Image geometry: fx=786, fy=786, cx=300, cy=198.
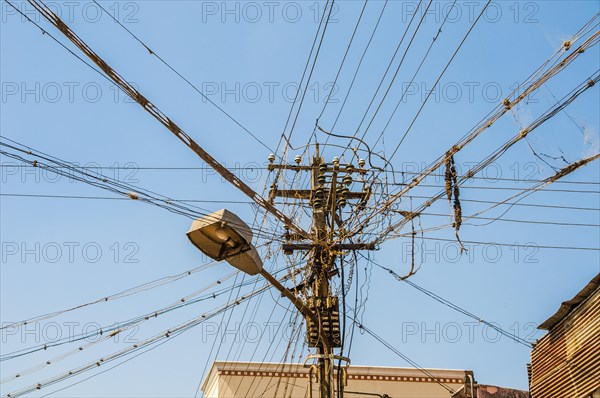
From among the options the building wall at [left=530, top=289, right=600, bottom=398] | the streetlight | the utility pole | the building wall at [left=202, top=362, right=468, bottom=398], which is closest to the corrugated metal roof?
the building wall at [left=530, top=289, right=600, bottom=398]

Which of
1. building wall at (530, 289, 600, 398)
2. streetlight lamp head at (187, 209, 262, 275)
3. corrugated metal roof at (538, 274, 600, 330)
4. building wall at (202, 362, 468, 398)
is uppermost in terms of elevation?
building wall at (202, 362, 468, 398)

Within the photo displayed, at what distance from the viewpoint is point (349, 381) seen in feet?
92.6

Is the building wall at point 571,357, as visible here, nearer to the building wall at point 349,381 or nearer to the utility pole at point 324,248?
the utility pole at point 324,248

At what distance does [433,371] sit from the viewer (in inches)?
1132

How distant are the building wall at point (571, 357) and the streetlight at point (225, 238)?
6.92m

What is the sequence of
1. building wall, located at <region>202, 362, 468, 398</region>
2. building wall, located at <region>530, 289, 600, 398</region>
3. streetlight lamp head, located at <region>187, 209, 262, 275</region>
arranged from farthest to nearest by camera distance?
building wall, located at <region>202, 362, 468, 398</region>
building wall, located at <region>530, 289, 600, 398</region>
streetlight lamp head, located at <region>187, 209, 262, 275</region>

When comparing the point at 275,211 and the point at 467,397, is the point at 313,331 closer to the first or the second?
the point at 275,211

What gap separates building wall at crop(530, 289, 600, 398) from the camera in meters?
14.5

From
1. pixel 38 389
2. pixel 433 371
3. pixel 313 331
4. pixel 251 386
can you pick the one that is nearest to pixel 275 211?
pixel 313 331

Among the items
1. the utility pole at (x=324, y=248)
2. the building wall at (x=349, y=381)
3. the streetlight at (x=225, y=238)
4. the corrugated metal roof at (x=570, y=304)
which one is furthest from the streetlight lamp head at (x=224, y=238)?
the building wall at (x=349, y=381)

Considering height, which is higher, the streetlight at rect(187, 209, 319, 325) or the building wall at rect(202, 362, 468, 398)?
the building wall at rect(202, 362, 468, 398)

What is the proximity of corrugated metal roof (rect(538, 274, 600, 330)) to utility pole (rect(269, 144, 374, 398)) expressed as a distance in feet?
13.5

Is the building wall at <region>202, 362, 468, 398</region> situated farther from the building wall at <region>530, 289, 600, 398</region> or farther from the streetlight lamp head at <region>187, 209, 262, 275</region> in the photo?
the streetlight lamp head at <region>187, 209, 262, 275</region>

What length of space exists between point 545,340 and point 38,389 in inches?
413
